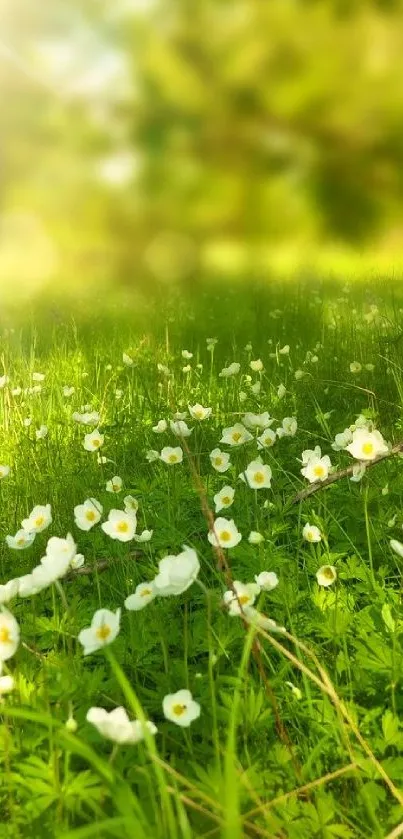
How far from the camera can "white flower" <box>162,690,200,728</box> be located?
849 mm

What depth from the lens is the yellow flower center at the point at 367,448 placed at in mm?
1214

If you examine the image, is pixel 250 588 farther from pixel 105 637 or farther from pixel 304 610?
pixel 304 610

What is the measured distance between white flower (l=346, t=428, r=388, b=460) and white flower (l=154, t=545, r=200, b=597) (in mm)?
458

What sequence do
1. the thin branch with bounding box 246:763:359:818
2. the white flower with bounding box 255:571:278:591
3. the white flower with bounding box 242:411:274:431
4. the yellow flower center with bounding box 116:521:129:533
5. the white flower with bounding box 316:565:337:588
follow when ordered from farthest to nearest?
1. the white flower with bounding box 242:411:274:431
2. the yellow flower center with bounding box 116:521:129:533
3. the white flower with bounding box 316:565:337:588
4. the white flower with bounding box 255:571:278:591
5. the thin branch with bounding box 246:763:359:818

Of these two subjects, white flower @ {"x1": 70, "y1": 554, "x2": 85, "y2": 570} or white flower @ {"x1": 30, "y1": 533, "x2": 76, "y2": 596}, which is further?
white flower @ {"x1": 70, "y1": 554, "x2": 85, "y2": 570}

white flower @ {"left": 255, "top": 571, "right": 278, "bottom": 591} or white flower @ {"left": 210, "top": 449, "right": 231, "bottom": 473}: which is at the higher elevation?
white flower @ {"left": 255, "top": 571, "right": 278, "bottom": 591}

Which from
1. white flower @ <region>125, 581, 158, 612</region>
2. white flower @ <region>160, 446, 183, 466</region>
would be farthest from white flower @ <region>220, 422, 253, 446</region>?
white flower @ <region>125, 581, 158, 612</region>

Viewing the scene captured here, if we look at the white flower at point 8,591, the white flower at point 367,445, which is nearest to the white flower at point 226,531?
the white flower at point 367,445

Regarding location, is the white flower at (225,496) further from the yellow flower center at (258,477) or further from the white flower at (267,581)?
the white flower at (267,581)

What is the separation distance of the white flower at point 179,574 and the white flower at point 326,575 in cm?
37

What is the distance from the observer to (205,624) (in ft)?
3.83

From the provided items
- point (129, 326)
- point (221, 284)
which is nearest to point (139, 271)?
point (129, 326)

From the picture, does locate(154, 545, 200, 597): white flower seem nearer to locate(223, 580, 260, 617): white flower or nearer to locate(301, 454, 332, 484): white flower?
locate(223, 580, 260, 617): white flower

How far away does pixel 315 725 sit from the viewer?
0.95m
